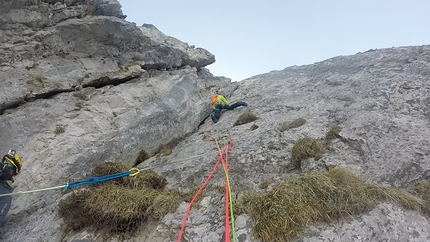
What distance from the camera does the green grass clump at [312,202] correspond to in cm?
539

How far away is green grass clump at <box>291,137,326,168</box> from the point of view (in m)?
8.06

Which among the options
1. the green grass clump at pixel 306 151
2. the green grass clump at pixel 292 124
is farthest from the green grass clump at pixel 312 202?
the green grass clump at pixel 292 124

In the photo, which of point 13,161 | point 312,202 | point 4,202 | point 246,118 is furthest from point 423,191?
point 13,161

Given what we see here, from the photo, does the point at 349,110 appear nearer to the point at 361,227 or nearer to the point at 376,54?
the point at 361,227

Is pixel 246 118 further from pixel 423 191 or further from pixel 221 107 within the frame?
pixel 423 191

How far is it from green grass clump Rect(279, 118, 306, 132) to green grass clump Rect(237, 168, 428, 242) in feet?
13.6

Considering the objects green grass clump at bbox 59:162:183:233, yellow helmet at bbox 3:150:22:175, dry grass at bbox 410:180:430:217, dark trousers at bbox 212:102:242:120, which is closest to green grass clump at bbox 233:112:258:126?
dark trousers at bbox 212:102:242:120

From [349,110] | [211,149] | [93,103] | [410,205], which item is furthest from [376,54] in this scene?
[93,103]

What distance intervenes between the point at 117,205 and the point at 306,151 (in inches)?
204

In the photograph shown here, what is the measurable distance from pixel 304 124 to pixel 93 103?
8626mm

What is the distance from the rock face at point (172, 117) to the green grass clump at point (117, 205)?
9.7 inches

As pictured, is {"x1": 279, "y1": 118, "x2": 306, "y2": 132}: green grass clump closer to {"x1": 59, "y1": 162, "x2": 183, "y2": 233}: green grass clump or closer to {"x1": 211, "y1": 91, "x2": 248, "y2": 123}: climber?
{"x1": 211, "y1": 91, "x2": 248, "y2": 123}: climber

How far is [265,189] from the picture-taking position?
7.15m

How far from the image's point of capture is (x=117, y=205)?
6.77 meters
